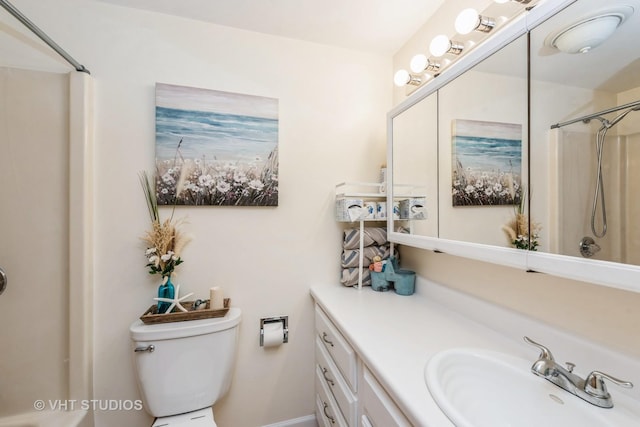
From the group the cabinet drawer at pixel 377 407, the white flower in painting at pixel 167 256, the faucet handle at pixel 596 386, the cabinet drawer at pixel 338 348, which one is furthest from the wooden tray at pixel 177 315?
the faucet handle at pixel 596 386

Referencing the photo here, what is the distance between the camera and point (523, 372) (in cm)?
73

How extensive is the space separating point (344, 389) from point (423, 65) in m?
1.48

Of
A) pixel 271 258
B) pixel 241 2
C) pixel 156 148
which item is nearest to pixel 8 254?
pixel 156 148

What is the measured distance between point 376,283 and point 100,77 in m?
1.76

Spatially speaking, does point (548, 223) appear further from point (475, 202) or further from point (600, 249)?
point (475, 202)

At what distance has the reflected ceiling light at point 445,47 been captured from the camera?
1.10 m

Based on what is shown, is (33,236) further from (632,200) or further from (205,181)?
(632,200)

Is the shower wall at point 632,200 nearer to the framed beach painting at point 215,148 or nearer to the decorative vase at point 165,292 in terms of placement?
the framed beach painting at point 215,148

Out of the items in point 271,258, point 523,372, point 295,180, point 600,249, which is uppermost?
point 295,180

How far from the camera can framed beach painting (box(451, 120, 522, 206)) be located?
0.82m

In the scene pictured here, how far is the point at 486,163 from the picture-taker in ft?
3.06

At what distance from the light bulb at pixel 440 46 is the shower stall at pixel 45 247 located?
1611 millimetres

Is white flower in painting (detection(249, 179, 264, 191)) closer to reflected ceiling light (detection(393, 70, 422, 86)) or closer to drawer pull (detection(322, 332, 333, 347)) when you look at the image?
drawer pull (detection(322, 332, 333, 347))

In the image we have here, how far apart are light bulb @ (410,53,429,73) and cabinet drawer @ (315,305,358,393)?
1301mm
